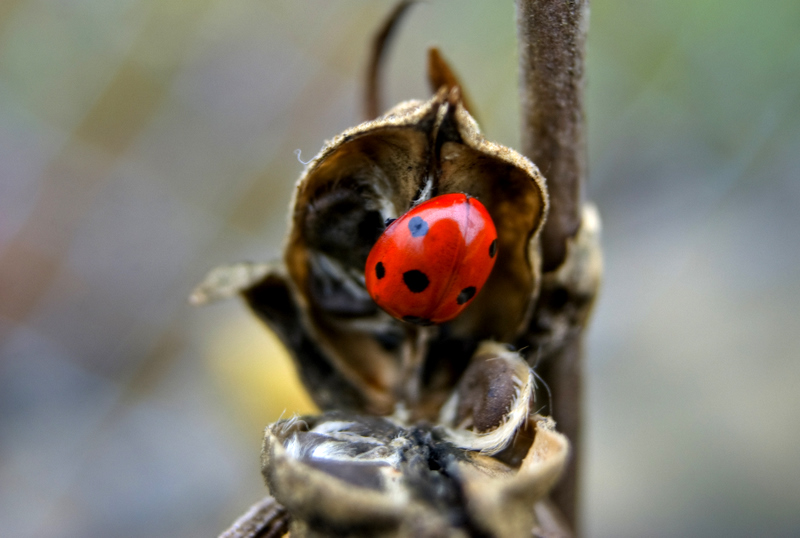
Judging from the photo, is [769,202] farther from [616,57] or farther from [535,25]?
[535,25]

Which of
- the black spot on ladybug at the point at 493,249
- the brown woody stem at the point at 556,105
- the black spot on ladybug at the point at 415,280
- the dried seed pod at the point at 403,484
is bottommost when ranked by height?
the dried seed pod at the point at 403,484

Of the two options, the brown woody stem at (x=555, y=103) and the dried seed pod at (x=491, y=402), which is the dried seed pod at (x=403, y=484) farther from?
the brown woody stem at (x=555, y=103)

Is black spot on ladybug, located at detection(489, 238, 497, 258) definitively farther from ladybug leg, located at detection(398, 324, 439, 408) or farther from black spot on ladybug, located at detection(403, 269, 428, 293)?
ladybug leg, located at detection(398, 324, 439, 408)

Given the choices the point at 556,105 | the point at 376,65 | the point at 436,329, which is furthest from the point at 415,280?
the point at 376,65

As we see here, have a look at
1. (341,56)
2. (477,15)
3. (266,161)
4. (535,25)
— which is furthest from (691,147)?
(535,25)

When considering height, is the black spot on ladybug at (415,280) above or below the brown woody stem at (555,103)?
below

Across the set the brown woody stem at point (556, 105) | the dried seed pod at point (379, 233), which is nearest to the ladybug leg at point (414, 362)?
the dried seed pod at point (379, 233)

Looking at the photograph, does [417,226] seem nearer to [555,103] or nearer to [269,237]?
[555,103]
